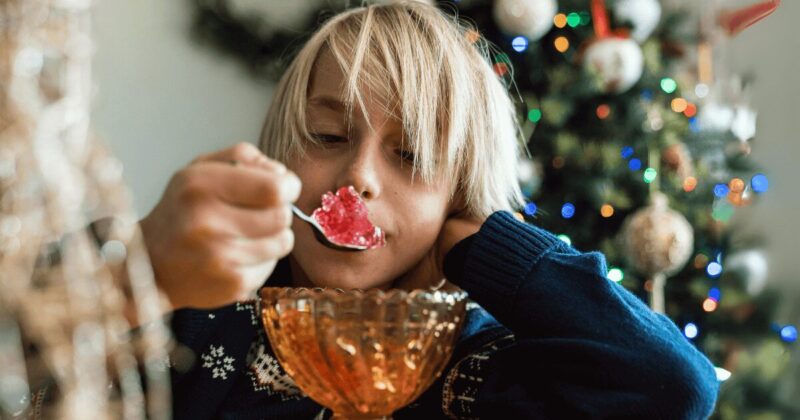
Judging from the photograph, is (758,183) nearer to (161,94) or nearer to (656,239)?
(656,239)

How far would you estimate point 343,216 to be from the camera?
88 centimetres

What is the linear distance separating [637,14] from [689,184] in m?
0.47

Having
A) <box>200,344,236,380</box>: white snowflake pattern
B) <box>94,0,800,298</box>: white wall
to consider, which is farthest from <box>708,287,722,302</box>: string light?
<box>200,344,236,380</box>: white snowflake pattern

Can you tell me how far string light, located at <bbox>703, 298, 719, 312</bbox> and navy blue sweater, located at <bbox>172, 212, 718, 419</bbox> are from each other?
1.46 m

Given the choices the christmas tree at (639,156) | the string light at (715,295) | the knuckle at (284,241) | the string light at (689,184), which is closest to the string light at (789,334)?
the christmas tree at (639,156)

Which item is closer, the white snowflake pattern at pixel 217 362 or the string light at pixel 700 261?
the white snowflake pattern at pixel 217 362

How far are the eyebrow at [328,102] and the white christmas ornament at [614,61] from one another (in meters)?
1.10

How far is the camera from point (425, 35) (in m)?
1.06

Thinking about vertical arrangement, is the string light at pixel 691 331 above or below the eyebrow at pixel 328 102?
below

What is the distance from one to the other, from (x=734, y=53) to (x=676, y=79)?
0.68 m

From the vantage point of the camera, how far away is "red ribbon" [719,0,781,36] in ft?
8.00

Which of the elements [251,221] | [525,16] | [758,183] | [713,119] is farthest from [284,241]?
[758,183]

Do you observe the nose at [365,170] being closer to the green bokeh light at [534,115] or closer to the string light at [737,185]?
the green bokeh light at [534,115]

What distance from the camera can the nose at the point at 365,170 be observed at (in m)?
0.88
